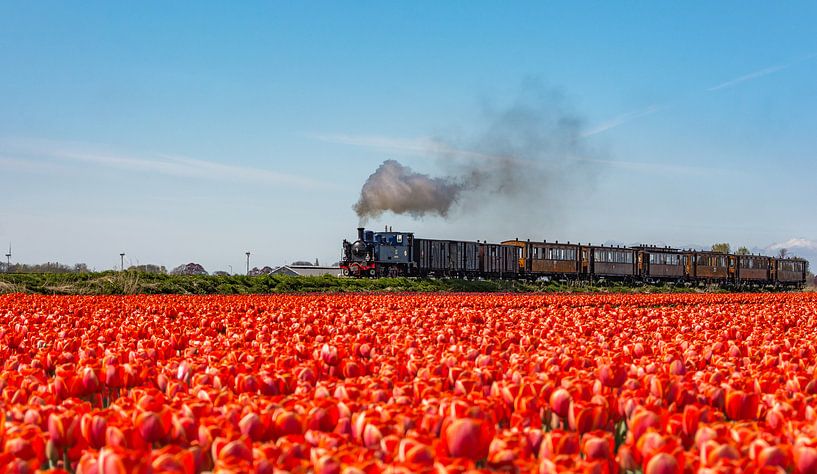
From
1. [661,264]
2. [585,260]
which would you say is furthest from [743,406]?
[661,264]

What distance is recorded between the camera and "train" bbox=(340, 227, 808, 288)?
47688 mm

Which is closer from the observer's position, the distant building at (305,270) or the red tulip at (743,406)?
the red tulip at (743,406)

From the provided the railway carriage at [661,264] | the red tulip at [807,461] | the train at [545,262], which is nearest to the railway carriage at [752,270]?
the train at [545,262]

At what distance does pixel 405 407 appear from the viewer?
3395 mm

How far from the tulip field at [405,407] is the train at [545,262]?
4031 cm

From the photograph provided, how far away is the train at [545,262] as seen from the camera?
47688 mm

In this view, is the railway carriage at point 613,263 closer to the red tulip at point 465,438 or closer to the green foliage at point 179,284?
the green foliage at point 179,284

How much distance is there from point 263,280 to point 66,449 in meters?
30.2

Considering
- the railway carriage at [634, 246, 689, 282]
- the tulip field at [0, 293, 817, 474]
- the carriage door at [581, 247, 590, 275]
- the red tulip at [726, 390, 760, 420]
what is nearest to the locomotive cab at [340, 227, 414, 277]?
the carriage door at [581, 247, 590, 275]

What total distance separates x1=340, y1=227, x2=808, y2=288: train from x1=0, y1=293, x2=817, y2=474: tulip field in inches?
1587

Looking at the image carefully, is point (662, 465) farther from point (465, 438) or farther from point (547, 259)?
point (547, 259)

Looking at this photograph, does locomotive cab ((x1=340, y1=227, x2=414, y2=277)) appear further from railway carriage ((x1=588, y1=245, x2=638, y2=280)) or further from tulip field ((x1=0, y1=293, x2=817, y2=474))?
tulip field ((x1=0, y1=293, x2=817, y2=474))

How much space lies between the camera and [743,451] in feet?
9.36

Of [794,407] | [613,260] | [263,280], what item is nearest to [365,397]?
[794,407]
